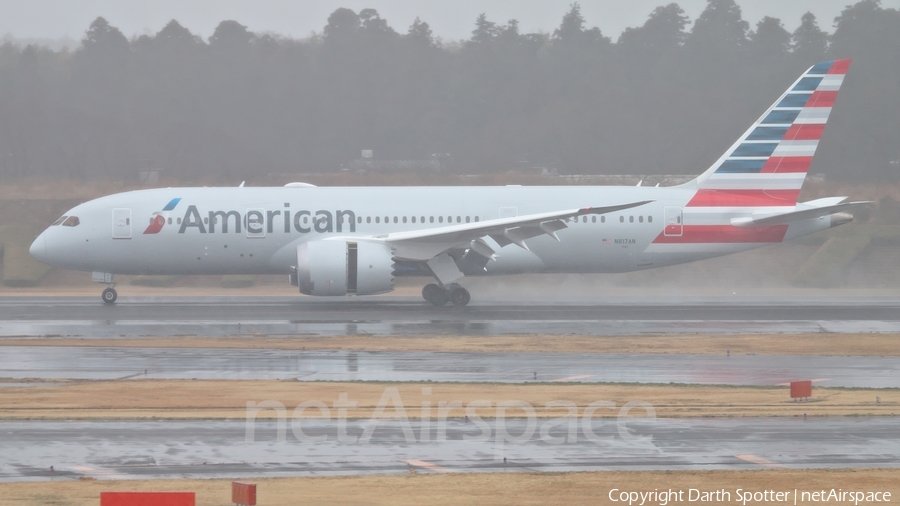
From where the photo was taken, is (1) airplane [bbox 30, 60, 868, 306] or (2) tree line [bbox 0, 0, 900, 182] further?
(2) tree line [bbox 0, 0, 900, 182]

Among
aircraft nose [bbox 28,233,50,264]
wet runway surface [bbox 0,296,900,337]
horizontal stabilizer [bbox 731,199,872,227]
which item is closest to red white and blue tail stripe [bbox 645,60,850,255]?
horizontal stabilizer [bbox 731,199,872,227]

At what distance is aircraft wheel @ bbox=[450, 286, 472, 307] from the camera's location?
25.9 metres

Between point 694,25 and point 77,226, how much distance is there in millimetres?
40179

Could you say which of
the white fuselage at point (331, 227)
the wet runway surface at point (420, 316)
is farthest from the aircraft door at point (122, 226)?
the wet runway surface at point (420, 316)

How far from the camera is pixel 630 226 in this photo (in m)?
26.9

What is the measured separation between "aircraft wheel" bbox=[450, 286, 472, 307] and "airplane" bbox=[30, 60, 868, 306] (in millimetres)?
37

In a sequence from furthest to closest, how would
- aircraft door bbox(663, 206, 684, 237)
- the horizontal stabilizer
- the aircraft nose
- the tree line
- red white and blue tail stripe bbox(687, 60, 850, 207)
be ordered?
the tree line → red white and blue tail stripe bbox(687, 60, 850, 207) → aircraft door bbox(663, 206, 684, 237) → the aircraft nose → the horizontal stabilizer

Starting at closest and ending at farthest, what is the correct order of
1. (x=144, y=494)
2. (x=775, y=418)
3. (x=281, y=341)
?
(x=144, y=494) < (x=775, y=418) < (x=281, y=341)

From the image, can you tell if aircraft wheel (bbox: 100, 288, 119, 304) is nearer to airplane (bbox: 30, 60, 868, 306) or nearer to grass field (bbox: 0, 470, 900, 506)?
airplane (bbox: 30, 60, 868, 306)

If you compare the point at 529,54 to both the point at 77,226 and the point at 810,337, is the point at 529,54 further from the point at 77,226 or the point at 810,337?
the point at 810,337

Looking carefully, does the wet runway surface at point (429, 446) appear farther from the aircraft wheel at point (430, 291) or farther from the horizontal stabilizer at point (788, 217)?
the horizontal stabilizer at point (788, 217)

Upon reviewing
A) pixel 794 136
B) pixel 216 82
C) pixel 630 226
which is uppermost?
pixel 216 82

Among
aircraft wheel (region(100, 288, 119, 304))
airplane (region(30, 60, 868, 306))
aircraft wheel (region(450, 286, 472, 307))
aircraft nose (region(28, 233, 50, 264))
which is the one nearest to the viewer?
aircraft wheel (region(450, 286, 472, 307))

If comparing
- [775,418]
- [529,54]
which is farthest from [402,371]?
[529,54]
